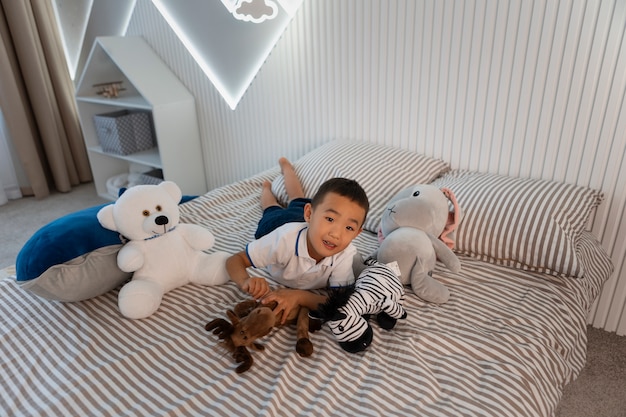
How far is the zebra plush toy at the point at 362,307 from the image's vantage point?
3.71 feet

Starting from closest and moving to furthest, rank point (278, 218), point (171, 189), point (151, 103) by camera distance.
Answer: point (171, 189) → point (278, 218) → point (151, 103)

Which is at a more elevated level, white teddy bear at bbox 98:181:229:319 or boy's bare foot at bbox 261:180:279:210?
white teddy bear at bbox 98:181:229:319

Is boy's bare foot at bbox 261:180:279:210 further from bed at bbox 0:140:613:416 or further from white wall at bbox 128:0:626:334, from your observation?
white wall at bbox 128:0:626:334

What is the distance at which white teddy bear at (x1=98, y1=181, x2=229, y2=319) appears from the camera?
4.23ft

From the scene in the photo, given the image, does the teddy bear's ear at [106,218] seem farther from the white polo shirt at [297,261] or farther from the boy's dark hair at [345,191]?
the boy's dark hair at [345,191]

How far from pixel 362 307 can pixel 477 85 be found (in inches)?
45.0

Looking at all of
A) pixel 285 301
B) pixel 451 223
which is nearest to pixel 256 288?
pixel 285 301

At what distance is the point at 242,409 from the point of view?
984mm

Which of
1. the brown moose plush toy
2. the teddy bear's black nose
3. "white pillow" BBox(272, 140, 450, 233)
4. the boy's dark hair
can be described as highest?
the boy's dark hair

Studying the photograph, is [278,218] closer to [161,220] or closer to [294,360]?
[161,220]

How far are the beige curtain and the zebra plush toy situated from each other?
287cm

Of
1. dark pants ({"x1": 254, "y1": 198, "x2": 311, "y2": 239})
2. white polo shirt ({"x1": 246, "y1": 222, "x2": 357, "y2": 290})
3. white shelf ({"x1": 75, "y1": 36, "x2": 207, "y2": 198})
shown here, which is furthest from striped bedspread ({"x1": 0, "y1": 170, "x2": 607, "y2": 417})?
white shelf ({"x1": 75, "y1": 36, "x2": 207, "y2": 198})

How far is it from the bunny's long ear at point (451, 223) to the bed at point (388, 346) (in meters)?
0.04

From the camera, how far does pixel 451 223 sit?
61.4 inches
